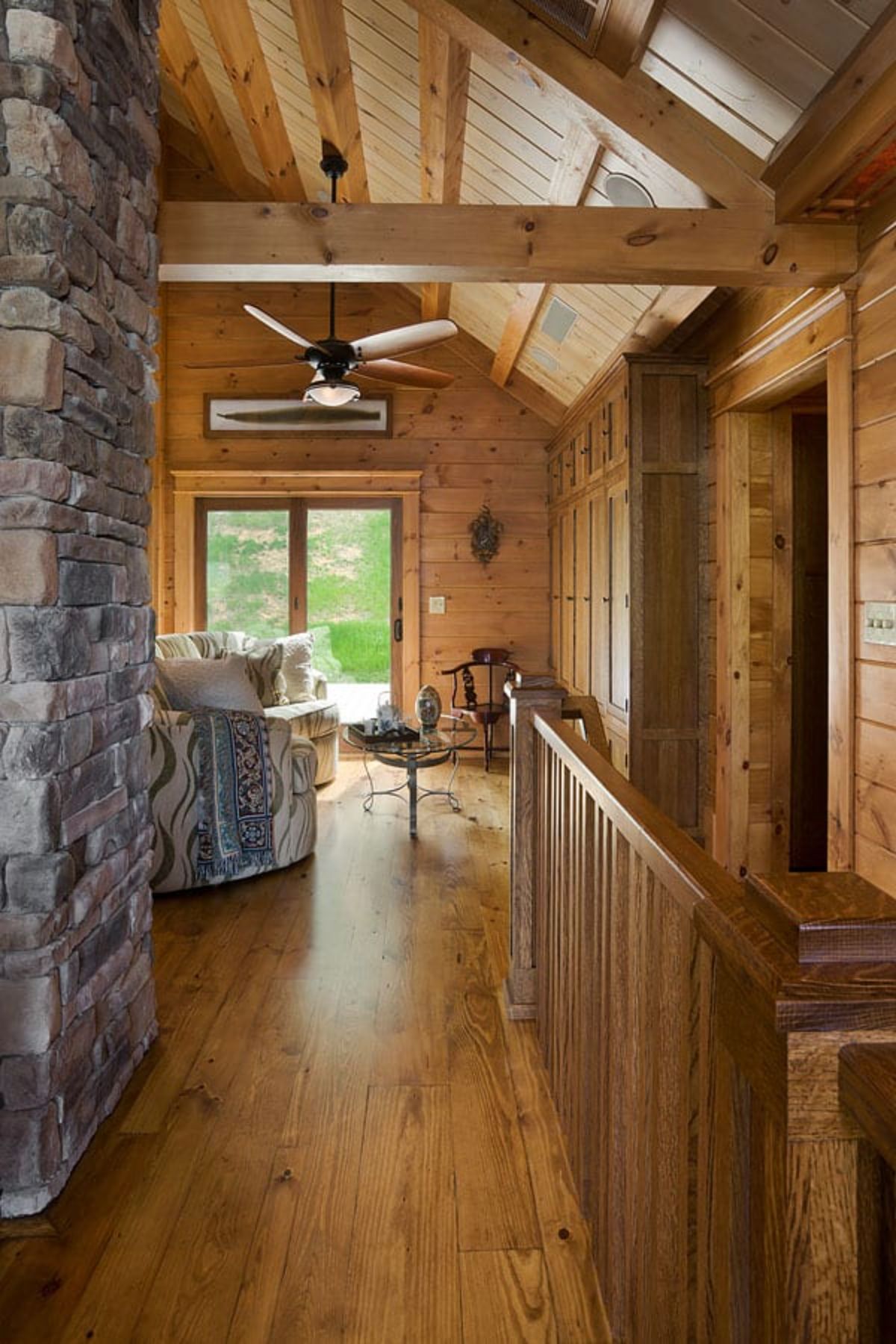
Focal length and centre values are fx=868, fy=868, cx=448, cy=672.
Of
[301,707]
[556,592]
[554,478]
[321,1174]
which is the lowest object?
[321,1174]

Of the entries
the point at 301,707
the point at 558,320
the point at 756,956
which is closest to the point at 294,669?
the point at 301,707

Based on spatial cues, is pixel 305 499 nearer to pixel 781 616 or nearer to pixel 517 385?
pixel 517 385

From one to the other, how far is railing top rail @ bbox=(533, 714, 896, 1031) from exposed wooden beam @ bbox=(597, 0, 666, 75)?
2.53 meters

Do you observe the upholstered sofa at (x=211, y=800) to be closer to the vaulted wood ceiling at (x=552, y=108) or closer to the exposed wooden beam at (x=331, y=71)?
the vaulted wood ceiling at (x=552, y=108)

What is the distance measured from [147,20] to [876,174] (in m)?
2.06

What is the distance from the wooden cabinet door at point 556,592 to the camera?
21.7ft

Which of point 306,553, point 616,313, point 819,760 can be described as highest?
point 616,313

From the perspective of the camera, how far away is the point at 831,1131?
65 cm

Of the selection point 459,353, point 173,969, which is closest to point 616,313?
point 459,353

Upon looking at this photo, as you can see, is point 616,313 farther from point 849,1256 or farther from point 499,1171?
point 849,1256

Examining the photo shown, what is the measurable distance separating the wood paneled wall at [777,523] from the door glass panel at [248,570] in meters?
3.91

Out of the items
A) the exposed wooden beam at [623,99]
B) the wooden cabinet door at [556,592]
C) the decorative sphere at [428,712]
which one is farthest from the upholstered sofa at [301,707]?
the exposed wooden beam at [623,99]

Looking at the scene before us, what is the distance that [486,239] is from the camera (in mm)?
2838

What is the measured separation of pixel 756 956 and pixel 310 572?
21.7ft
